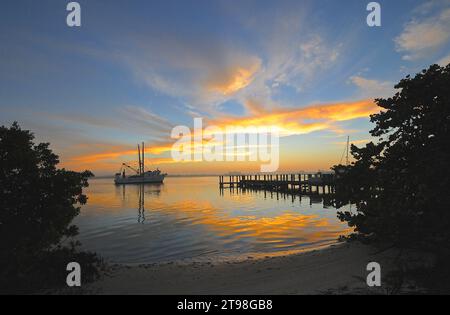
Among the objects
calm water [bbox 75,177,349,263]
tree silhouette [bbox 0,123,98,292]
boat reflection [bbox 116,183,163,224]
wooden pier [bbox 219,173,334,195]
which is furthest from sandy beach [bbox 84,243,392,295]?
wooden pier [bbox 219,173,334,195]

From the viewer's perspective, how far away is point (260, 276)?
9867 mm

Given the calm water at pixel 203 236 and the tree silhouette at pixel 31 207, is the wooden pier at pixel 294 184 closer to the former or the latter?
the calm water at pixel 203 236

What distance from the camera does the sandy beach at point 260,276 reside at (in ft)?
26.9

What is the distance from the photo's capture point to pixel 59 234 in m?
9.39

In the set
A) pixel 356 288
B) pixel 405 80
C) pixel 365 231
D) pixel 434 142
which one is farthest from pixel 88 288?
pixel 405 80

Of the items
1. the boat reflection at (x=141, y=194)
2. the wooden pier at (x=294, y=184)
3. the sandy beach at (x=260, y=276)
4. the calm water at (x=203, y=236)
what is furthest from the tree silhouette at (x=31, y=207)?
the wooden pier at (x=294, y=184)

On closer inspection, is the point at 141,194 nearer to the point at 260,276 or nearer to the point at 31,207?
the point at 31,207

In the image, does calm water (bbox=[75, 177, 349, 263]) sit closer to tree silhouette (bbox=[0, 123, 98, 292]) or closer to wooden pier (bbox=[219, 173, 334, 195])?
tree silhouette (bbox=[0, 123, 98, 292])

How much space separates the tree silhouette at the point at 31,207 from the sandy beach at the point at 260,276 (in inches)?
68.8

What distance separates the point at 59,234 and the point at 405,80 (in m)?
12.7

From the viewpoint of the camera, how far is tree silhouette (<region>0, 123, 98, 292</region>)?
28.1 ft

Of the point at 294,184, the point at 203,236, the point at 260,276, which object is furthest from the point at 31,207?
the point at 294,184
